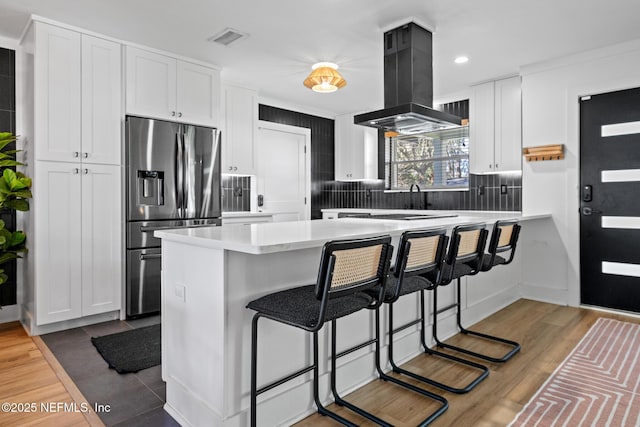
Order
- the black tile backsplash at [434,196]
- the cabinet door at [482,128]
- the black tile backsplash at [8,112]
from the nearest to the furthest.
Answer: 1. the black tile backsplash at [8,112]
2. the cabinet door at [482,128]
3. the black tile backsplash at [434,196]

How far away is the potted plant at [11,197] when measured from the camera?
118 inches

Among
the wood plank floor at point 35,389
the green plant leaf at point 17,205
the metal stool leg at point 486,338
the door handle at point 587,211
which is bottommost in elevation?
the wood plank floor at point 35,389

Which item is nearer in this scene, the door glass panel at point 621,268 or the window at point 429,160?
the door glass panel at point 621,268

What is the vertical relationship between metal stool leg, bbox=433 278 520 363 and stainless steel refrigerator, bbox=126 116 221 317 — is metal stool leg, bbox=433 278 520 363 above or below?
below

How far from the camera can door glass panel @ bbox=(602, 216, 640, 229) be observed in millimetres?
3600

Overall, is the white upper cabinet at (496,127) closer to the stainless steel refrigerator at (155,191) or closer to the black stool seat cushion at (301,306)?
the stainless steel refrigerator at (155,191)

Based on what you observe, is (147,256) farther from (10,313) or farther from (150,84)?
(150,84)

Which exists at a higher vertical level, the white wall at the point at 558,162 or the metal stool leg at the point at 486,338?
the white wall at the point at 558,162

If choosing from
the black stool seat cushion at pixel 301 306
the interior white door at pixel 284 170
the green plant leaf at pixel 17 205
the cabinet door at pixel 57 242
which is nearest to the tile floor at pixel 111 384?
the cabinet door at pixel 57 242

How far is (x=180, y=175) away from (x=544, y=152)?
12.0 feet

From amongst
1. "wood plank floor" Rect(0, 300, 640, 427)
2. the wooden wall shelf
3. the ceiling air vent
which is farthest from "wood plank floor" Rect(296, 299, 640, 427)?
the ceiling air vent

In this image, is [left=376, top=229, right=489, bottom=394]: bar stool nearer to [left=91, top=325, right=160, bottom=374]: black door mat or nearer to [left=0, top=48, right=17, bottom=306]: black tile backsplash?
[left=91, top=325, right=160, bottom=374]: black door mat

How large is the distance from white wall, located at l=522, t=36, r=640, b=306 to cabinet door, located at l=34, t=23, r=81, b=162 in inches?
171

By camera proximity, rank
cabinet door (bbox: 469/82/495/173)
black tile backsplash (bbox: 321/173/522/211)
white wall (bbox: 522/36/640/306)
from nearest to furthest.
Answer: white wall (bbox: 522/36/640/306)
cabinet door (bbox: 469/82/495/173)
black tile backsplash (bbox: 321/173/522/211)
